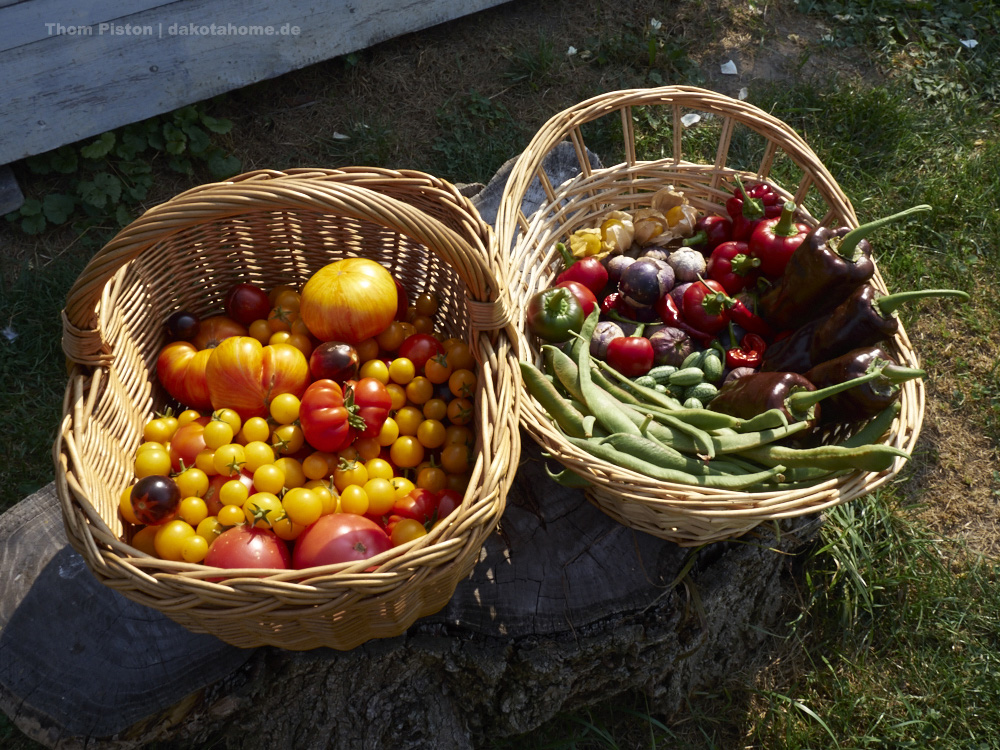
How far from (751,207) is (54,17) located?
3270mm

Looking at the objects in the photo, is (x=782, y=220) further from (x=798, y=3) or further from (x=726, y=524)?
(x=798, y=3)

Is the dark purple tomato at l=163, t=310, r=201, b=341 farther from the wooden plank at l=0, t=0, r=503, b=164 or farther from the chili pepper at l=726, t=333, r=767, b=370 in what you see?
the wooden plank at l=0, t=0, r=503, b=164

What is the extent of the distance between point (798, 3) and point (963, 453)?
3.13 meters

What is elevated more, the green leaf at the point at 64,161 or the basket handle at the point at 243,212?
the basket handle at the point at 243,212

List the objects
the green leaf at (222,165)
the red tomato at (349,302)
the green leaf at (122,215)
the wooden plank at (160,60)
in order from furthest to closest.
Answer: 1. the green leaf at (222,165)
2. the green leaf at (122,215)
3. the wooden plank at (160,60)
4. the red tomato at (349,302)

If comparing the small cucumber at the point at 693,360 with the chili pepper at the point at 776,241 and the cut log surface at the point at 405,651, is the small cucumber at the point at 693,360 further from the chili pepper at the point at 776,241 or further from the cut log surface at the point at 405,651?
the cut log surface at the point at 405,651

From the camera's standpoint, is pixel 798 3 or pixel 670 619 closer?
pixel 670 619

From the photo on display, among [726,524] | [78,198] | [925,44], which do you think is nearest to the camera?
[726,524]

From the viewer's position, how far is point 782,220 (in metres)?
2.55

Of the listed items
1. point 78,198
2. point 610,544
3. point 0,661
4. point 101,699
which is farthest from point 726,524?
point 78,198

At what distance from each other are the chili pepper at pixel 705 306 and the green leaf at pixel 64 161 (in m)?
3.25

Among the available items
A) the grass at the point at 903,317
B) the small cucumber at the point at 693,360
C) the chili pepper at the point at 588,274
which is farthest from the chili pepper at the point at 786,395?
the grass at the point at 903,317

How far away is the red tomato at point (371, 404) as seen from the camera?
6.98ft

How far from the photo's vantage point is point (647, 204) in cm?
296
